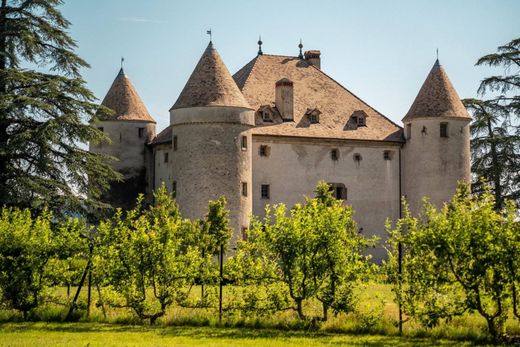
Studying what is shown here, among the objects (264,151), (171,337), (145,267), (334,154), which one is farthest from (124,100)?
(171,337)

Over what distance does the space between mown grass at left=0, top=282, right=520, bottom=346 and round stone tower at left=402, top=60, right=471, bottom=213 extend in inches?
1159

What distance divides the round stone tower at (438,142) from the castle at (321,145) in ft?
0.19

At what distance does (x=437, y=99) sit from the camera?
55969mm

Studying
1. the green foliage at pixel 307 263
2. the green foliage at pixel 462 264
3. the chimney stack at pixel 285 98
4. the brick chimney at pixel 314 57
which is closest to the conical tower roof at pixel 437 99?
the chimney stack at pixel 285 98

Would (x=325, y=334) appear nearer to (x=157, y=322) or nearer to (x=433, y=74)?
(x=157, y=322)

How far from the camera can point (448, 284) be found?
22.9 m

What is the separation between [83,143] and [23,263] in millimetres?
13303

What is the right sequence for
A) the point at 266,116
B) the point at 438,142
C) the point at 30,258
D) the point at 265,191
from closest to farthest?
1. the point at 30,258
2. the point at 265,191
3. the point at 266,116
4. the point at 438,142

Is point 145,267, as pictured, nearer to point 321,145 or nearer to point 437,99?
point 321,145

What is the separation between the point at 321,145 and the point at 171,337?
110ft

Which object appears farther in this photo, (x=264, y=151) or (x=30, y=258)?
(x=264, y=151)

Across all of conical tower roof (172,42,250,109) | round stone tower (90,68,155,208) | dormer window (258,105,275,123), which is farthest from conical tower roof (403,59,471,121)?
round stone tower (90,68,155,208)

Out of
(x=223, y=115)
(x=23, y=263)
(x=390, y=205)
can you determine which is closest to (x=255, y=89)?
(x=223, y=115)

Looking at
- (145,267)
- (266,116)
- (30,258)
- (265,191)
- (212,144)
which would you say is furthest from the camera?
(266,116)
